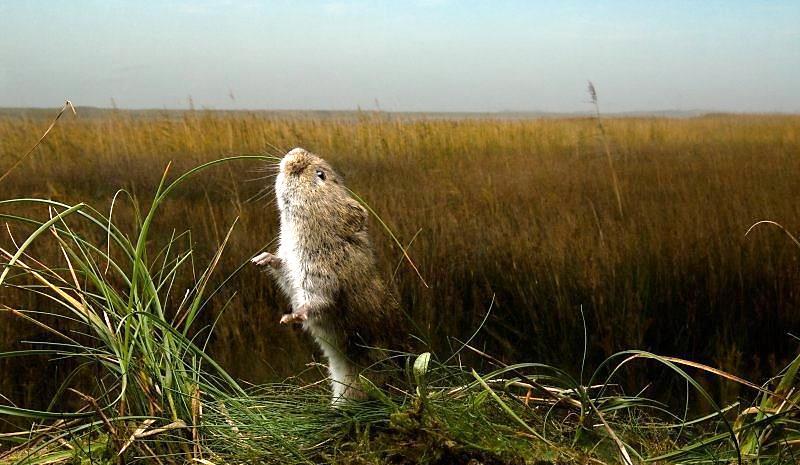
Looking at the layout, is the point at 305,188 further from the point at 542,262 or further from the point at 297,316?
the point at 542,262

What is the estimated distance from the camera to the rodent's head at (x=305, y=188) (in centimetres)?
263

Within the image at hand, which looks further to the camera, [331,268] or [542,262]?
[542,262]

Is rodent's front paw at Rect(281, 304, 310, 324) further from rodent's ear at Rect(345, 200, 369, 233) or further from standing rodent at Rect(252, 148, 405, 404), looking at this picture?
rodent's ear at Rect(345, 200, 369, 233)

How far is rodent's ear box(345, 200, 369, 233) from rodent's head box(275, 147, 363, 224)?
0.05 meters

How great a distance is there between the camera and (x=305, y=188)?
8.63 ft

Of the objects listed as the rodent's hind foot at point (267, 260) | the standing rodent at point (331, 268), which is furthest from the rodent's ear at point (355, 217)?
the rodent's hind foot at point (267, 260)

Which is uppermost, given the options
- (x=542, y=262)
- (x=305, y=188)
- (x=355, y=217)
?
(x=305, y=188)

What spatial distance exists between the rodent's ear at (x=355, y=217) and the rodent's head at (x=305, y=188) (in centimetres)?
5

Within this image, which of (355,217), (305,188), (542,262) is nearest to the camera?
(305,188)

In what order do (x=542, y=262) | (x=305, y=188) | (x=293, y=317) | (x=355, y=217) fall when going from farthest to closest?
(x=542, y=262), (x=355, y=217), (x=305, y=188), (x=293, y=317)

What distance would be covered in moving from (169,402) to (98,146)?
1023 centimetres

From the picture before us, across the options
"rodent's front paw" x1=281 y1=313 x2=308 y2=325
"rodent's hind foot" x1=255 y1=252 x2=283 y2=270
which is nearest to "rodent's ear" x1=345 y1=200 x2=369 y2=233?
"rodent's hind foot" x1=255 y1=252 x2=283 y2=270

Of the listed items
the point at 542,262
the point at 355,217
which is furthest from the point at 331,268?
the point at 542,262

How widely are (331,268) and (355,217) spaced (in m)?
0.23
